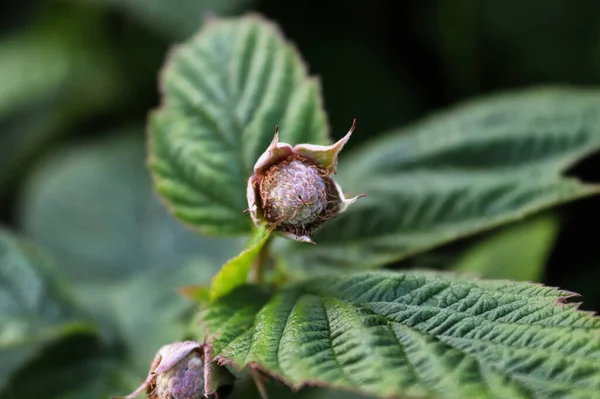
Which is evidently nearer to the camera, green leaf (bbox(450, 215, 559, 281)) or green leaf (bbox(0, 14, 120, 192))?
green leaf (bbox(450, 215, 559, 281))

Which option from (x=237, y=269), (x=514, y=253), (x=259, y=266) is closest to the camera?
(x=237, y=269)

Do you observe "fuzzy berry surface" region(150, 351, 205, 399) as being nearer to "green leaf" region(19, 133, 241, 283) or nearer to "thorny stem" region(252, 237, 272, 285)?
"thorny stem" region(252, 237, 272, 285)

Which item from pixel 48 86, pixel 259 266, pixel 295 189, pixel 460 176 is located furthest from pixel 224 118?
pixel 48 86

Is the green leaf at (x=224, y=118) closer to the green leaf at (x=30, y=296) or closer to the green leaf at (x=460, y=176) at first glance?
the green leaf at (x=460, y=176)

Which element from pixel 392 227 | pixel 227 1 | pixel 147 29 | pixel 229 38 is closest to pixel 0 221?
pixel 147 29

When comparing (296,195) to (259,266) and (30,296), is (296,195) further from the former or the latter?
(30,296)

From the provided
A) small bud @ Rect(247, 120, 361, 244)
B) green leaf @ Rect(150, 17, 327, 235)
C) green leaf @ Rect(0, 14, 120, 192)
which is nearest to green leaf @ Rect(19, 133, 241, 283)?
green leaf @ Rect(0, 14, 120, 192)
